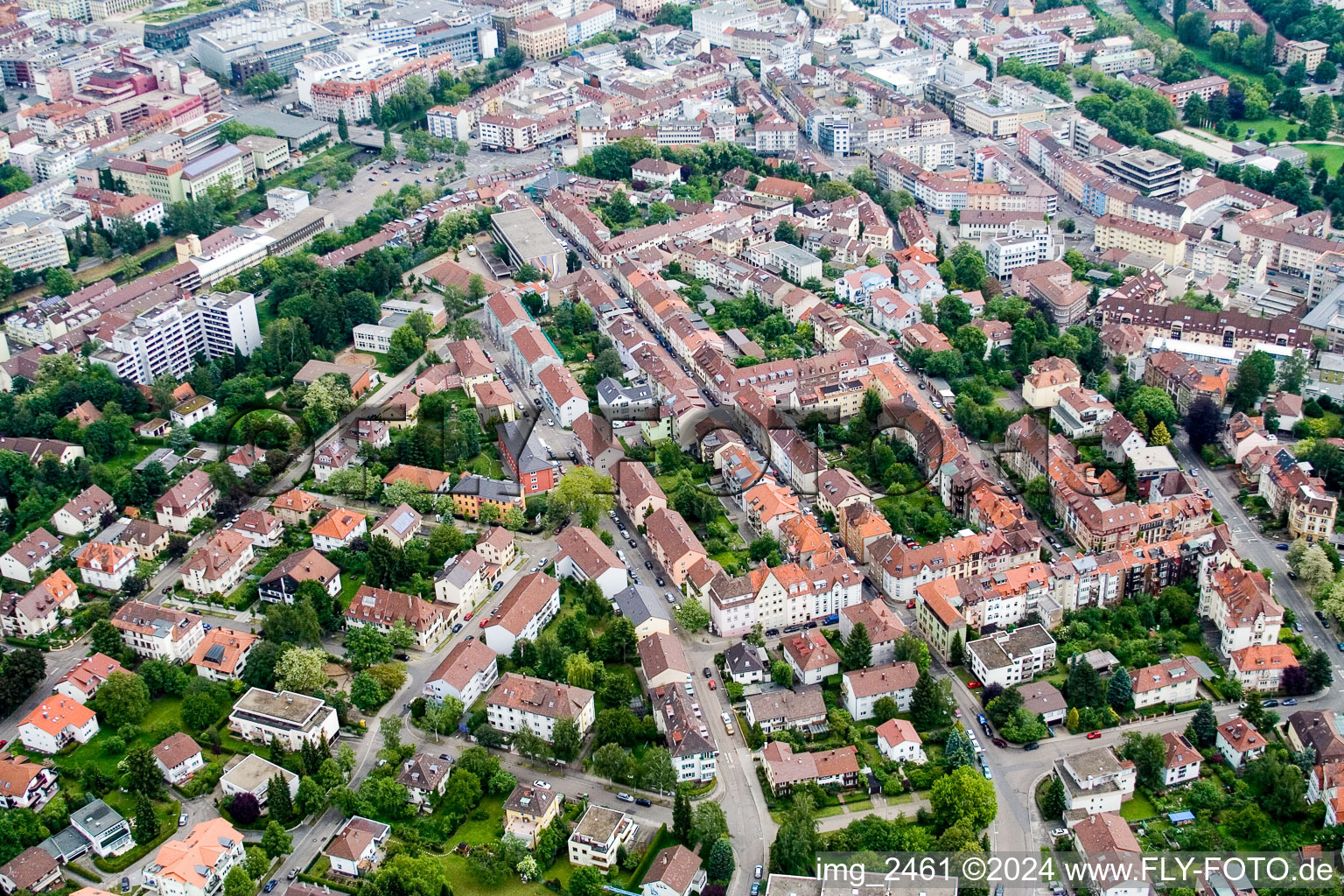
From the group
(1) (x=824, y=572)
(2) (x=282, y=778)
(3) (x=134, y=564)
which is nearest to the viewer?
(2) (x=282, y=778)

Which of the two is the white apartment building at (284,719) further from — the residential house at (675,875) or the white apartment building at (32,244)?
the white apartment building at (32,244)

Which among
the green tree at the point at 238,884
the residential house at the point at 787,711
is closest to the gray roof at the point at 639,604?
the residential house at the point at 787,711

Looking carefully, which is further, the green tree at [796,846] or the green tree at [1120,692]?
the green tree at [1120,692]

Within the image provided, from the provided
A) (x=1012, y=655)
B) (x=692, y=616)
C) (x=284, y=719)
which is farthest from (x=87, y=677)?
(x=1012, y=655)

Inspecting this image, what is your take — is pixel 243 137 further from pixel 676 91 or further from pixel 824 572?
pixel 824 572

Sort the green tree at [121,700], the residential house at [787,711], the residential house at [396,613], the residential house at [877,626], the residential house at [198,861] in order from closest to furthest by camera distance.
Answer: the residential house at [198,861], the residential house at [787,711], the green tree at [121,700], the residential house at [877,626], the residential house at [396,613]

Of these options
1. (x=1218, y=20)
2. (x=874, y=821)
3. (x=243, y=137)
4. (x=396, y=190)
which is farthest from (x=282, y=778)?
(x=1218, y=20)

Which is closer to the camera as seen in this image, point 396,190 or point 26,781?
point 26,781
